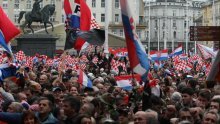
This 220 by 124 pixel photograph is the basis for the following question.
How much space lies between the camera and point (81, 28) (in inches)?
773

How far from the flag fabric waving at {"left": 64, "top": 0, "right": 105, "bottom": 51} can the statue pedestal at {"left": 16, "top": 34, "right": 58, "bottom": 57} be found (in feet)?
80.3

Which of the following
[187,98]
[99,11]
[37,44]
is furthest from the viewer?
[99,11]

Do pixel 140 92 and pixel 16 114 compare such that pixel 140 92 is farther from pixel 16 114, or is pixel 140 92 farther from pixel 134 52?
pixel 16 114

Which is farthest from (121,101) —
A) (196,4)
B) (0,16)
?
(196,4)

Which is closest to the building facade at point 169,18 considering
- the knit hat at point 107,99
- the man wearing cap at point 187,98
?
the man wearing cap at point 187,98

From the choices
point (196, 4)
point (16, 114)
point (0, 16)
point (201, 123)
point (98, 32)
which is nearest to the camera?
point (16, 114)

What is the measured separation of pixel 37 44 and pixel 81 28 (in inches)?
1032

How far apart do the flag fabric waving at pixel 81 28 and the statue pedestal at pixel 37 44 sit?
80.3ft

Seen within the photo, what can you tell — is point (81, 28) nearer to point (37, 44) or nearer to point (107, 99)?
point (107, 99)

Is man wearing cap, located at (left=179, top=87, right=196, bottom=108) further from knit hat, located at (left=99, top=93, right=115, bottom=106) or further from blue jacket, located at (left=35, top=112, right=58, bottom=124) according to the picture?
blue jacket, located at (left=35, top=112, right=58, bottom=124)

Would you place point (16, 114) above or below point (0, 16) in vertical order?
below

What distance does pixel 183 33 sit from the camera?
158 metres

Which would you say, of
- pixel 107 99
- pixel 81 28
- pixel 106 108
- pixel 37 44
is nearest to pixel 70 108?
pixel 106 108

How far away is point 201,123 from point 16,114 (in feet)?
8.14
